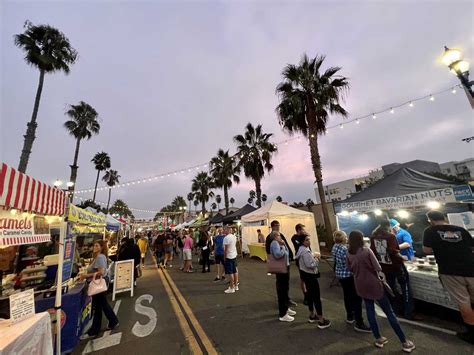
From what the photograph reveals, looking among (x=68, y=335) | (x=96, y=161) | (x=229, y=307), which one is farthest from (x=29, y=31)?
(x=96, y=161)

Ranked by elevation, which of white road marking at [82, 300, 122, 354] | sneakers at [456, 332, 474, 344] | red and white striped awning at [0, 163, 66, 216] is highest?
red and white striped awning at [0, 163, 66, 216]

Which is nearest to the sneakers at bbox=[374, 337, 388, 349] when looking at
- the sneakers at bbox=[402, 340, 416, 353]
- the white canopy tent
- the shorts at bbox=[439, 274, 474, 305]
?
the sneakers at bbox=[402, 340, 416, 353]

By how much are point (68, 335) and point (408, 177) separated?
925 cm

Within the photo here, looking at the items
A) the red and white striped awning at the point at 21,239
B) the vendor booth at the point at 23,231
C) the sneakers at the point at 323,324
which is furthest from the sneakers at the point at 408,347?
the red and white striped awning at the point at 21,239

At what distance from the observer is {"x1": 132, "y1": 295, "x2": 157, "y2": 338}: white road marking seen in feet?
13.4

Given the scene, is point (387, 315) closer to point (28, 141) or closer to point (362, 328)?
point (362, 328)

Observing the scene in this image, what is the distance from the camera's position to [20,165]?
40.7ft

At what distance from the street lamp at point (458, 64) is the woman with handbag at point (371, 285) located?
4.88 meters

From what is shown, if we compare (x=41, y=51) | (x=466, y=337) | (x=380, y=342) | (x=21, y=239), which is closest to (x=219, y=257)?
(x=380, y=342)

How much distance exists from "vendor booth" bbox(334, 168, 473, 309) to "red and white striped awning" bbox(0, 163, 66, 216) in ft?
22.0

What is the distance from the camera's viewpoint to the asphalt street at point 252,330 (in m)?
3.22

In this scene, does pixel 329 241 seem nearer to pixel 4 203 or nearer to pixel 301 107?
pixel 301 107

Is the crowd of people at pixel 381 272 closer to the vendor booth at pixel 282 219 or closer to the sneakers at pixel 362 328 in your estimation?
the sneakers at pixel 362 328

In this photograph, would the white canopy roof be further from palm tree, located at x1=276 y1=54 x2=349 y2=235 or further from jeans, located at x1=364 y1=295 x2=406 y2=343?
jeans, located at x1=364 y1=295 x2=406 y2=343
